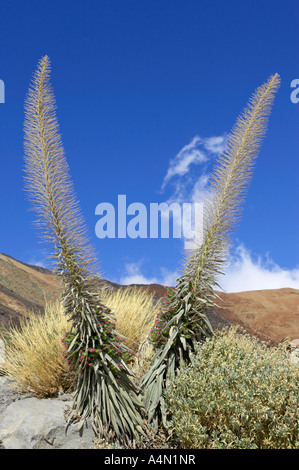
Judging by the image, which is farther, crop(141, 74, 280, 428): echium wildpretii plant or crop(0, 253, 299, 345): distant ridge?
crop(0, 253, 299, 345): distant ridge

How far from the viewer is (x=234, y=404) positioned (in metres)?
4.41

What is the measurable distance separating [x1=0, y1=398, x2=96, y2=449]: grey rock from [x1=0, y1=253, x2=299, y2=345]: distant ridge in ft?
33.1

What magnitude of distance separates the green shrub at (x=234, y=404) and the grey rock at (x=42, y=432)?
1.16 meters

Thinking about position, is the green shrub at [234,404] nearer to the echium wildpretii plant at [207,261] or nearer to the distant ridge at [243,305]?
the echium wildpretii plant at [207,261]

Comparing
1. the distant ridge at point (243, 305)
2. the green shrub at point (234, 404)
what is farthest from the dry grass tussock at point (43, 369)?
the distant ridge at point (243, 305)

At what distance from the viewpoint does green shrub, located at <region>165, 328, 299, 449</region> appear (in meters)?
4.36

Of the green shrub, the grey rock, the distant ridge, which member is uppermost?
the distant ridge

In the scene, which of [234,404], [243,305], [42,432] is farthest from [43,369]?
[243,305]

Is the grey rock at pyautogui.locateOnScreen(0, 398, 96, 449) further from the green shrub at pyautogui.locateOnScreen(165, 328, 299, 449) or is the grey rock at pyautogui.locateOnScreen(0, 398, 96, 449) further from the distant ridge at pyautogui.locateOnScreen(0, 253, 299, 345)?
the distant ridge at pyautogui.locateOnScreen(0, 253, 299, 345)

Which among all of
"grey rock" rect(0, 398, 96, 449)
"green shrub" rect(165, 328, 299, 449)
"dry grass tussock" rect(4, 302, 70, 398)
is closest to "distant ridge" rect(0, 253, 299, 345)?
"dry grass tussock" rect(4, 302, 70, 398)

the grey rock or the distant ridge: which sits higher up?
the distant ridge
